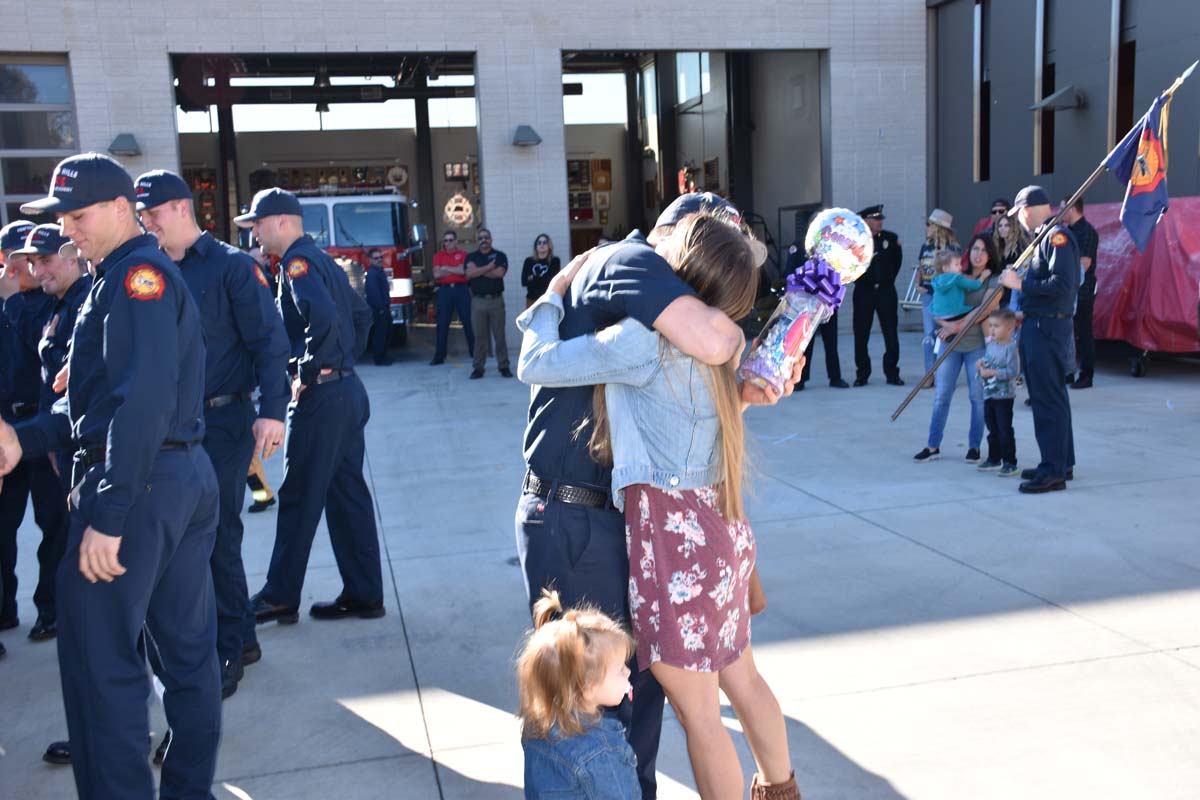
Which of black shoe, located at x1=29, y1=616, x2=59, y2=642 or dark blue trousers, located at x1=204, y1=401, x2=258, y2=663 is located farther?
black shoe, located at x1=29, y1=616, x2=59, y2=642

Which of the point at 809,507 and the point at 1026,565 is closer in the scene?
the point at 1026,565

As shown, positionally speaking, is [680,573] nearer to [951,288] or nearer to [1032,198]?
[1032,198]

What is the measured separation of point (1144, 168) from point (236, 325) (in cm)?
576

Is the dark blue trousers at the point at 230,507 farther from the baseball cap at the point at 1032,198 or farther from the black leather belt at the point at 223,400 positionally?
the baseball cap at the point at 1032,198

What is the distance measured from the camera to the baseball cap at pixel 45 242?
169 inches

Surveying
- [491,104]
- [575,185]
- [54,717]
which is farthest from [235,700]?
[575,185]

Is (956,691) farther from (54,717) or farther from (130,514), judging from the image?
(54,717)

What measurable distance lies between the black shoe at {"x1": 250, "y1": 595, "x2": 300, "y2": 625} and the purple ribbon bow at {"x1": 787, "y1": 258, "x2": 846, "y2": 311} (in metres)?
3.19

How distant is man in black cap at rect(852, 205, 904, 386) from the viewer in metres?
11.9

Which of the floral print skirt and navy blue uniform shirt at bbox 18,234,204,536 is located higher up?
navy blue uniform shirt at bbox 18,234,204,536

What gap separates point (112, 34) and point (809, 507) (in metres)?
13.3

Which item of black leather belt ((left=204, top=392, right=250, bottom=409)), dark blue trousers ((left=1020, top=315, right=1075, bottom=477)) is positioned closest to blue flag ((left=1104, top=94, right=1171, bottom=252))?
dark blue trousers ((left=1020, top=315, right=1075, bottom=477))

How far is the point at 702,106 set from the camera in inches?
982

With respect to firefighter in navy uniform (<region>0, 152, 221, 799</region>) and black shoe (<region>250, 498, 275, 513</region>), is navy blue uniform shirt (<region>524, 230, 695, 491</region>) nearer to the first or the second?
firefighter in navy uniform (<region>0, 152, 221, 799</region>)
